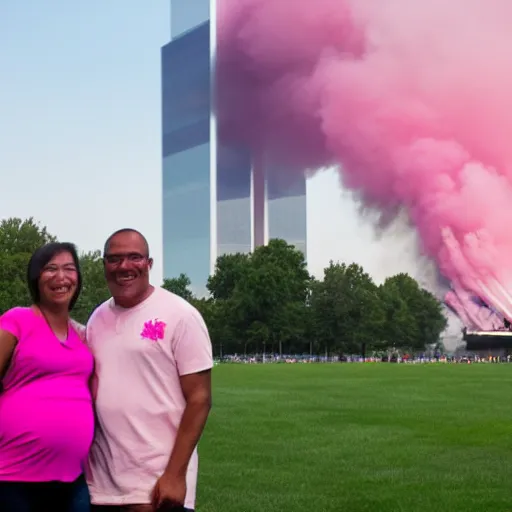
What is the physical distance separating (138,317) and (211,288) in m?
103

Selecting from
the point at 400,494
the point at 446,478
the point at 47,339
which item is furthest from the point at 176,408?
the point at 446,478

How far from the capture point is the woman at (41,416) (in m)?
4.04

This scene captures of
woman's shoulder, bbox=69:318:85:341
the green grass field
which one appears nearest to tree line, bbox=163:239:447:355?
the green grass field

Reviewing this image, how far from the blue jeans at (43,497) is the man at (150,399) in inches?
4.1

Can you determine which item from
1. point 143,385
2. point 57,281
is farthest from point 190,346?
point 57,281

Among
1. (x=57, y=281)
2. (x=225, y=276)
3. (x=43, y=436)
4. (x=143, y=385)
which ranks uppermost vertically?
(x=225, y=276)

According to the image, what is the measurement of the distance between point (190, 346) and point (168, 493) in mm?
654

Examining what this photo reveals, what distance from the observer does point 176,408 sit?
4078 millimetres

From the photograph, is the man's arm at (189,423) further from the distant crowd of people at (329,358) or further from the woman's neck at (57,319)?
the distant crowd of people at (329,358)

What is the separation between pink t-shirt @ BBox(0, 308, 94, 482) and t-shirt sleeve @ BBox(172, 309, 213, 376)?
0.43 meters

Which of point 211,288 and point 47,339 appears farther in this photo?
point 211,288

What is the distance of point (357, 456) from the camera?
42.8 feet

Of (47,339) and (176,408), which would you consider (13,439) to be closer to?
(47,339)

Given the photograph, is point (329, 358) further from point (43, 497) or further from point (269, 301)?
point (43, 497)
